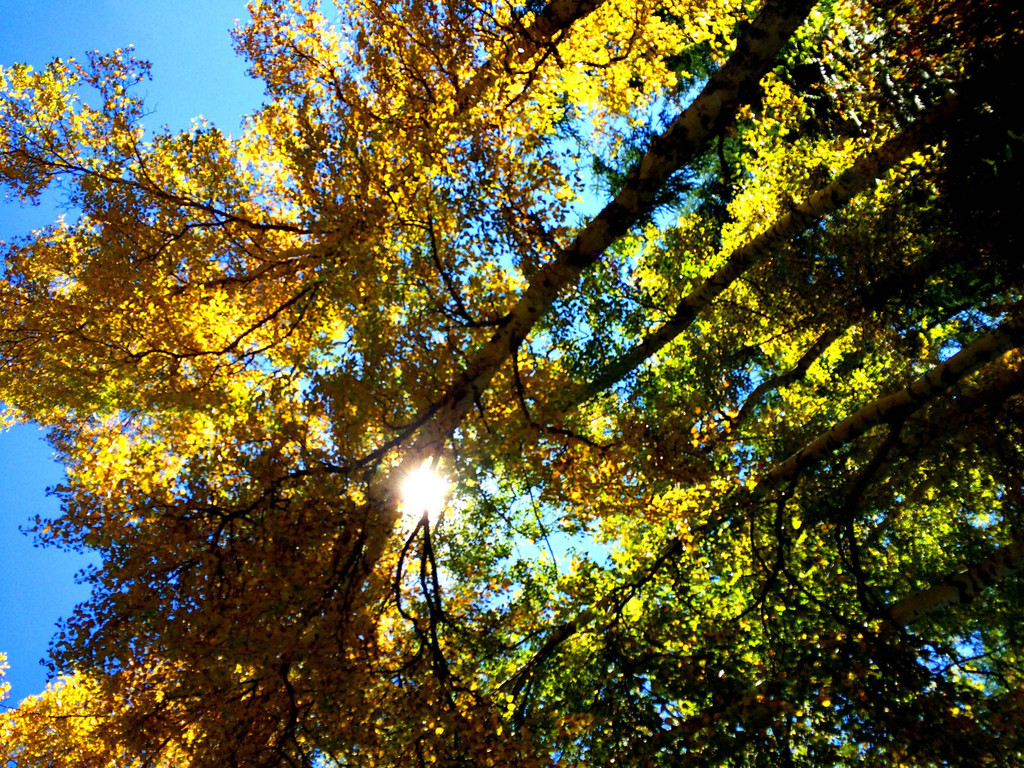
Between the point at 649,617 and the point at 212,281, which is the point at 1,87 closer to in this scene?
the point at 212,281

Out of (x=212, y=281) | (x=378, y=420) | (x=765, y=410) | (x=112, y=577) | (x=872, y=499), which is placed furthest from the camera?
(x=765, y=410)

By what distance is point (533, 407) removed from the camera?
6.20 m

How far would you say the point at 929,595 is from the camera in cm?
541

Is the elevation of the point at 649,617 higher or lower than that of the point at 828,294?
lower

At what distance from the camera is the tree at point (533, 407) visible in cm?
502

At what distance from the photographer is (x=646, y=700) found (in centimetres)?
517

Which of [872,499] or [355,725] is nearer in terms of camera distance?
[355,725]

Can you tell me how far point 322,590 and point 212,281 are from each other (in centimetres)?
581

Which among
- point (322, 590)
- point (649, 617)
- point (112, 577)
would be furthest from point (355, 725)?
point (649, 617)

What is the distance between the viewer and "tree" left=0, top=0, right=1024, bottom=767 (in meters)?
5.02

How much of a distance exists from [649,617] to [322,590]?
132 inches

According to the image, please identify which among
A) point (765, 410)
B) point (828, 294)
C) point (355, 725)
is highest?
point (765, 410)

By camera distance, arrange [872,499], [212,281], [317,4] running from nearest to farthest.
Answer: [872,499], [317,4], [212,281]

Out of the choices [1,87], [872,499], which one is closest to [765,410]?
[872,499]
